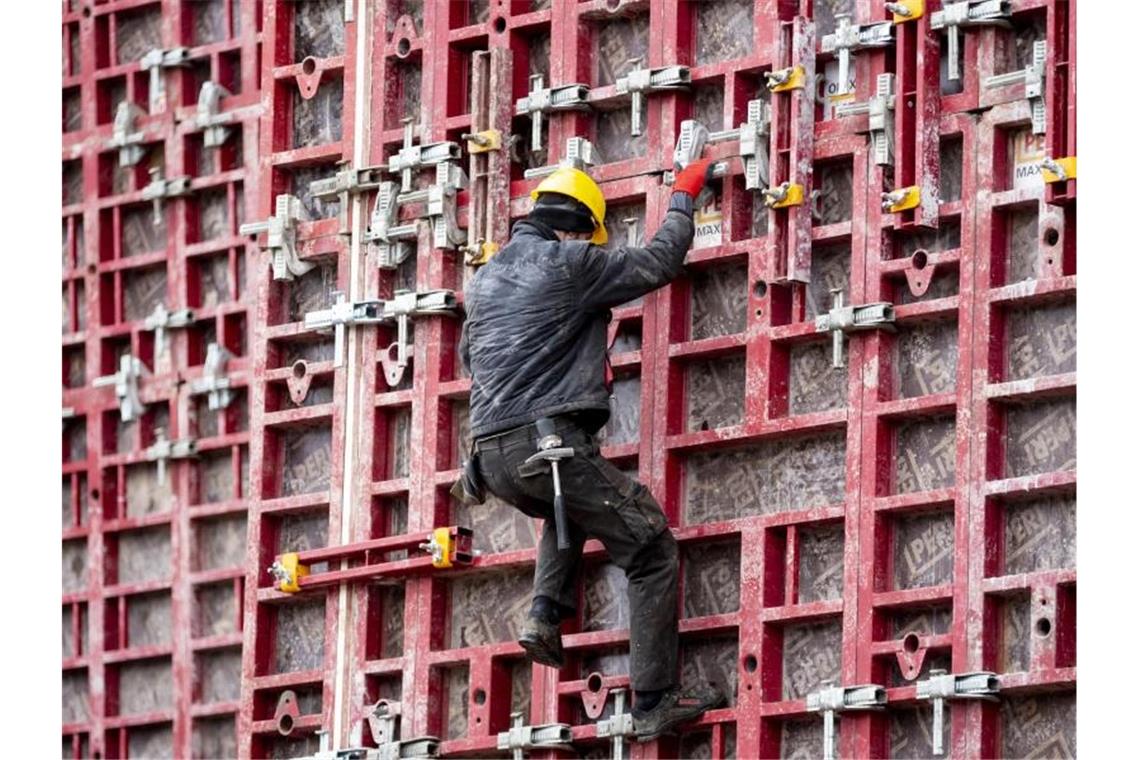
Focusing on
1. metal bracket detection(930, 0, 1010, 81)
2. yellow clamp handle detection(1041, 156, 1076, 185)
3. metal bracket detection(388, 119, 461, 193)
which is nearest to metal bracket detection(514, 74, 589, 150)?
metal bracket detection(388, 119, 461, 193)

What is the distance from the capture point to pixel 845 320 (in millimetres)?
18797

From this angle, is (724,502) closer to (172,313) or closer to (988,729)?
(988,729)

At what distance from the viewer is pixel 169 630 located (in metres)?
23.1

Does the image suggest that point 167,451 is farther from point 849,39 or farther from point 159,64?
point 849,39

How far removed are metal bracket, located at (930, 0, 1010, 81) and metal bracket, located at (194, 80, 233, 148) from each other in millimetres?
6025

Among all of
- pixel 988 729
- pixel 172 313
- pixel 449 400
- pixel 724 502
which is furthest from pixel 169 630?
pixel 988 729

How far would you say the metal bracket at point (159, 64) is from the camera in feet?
77.3

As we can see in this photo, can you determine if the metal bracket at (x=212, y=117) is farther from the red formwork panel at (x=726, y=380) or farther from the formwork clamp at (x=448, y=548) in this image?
the formwork clamp at (x=448, y=548)

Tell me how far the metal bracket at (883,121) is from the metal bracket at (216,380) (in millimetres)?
5577

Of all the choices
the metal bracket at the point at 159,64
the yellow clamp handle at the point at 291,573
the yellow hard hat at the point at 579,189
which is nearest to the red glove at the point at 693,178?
the yellow hard hat at the point at 579,189

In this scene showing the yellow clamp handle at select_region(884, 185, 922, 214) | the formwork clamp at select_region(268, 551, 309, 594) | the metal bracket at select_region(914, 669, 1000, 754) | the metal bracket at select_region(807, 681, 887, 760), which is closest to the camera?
the metal bracket at select_region(914, 669, 1000, 754)

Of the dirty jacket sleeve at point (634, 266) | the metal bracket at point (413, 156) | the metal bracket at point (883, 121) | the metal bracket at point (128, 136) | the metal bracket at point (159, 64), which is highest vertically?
the metal bracket at point (159, 64)

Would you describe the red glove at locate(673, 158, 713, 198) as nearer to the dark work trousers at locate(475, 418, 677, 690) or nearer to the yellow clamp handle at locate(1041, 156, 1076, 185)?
the dark work trousers at locate(475, 418, 677, 690)

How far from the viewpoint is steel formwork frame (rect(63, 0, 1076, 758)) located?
18297mm
